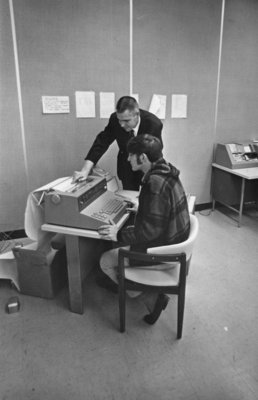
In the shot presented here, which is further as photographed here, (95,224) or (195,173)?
(195,173)

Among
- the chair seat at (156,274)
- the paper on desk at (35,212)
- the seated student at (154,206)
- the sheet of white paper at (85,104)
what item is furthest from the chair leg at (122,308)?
the sheet of white paper at (85,104)

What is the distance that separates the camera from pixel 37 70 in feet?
8.84

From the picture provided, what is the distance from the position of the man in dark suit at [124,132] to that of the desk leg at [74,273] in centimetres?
43

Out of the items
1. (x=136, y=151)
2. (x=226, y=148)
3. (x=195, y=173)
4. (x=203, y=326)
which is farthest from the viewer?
(x=195, y=173)

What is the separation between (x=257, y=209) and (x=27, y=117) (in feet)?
9.67

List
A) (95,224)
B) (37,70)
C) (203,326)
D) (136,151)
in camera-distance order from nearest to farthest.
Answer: (136,151)
(95,224)
(203,326)
(37,70)

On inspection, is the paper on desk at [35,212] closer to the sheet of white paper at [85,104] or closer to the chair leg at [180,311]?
the chair leg at [180,311]

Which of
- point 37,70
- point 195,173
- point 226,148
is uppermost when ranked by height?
point 37,70

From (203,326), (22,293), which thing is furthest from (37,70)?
(203,326)

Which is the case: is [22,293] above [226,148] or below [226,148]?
below

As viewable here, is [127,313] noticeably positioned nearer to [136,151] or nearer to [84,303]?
[84,303]

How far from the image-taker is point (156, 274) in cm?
166

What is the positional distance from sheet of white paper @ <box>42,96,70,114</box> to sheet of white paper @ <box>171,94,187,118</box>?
1.17 metres

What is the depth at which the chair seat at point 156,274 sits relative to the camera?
1619mm
